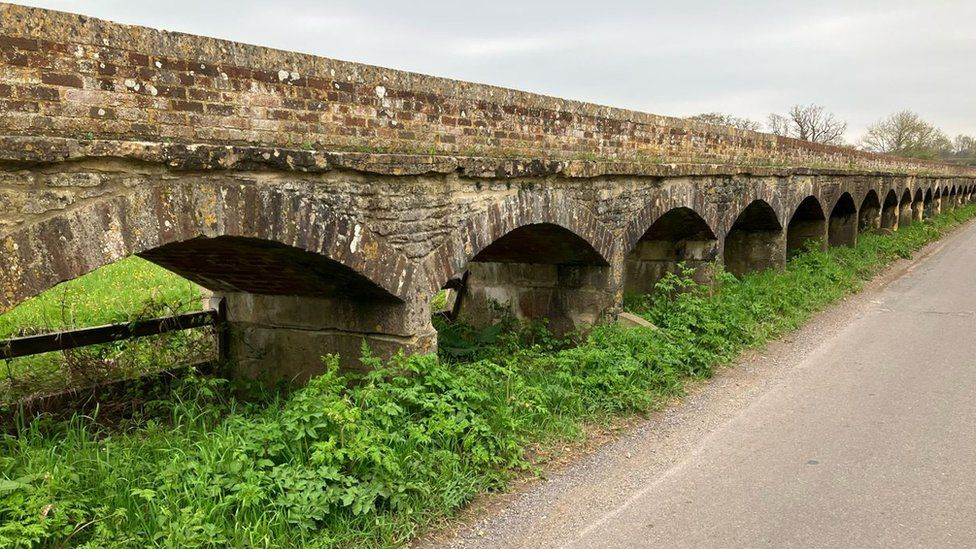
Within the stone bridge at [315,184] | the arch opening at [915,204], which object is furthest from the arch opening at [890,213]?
the stone bridge at [315,184]

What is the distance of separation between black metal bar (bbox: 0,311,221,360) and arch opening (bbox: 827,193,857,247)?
1613cm

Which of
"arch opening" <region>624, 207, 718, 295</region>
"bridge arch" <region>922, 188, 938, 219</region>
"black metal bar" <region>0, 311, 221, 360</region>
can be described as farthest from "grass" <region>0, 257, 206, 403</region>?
"bridge arch" <region>922, 188, 938, 219</region>

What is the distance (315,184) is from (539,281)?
489 cm

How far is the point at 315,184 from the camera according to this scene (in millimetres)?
5016

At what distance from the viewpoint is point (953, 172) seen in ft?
117

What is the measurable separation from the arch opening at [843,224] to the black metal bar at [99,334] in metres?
16.1

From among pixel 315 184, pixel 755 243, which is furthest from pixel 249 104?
pixel 755 243

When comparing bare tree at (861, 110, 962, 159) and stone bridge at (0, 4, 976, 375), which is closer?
stone bridge at (0, 4, 976, 375)

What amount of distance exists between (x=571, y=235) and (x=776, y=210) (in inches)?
262

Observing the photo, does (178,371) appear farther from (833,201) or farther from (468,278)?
(833,201)

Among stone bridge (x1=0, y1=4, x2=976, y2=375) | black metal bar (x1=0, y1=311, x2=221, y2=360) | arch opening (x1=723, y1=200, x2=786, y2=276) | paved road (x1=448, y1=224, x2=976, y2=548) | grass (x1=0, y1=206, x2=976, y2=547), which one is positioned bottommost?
paved road (x1=448, y1=224, x2=976, y2=548)

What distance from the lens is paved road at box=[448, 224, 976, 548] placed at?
4.29m

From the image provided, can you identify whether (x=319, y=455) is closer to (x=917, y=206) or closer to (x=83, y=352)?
(x=83, y=352)

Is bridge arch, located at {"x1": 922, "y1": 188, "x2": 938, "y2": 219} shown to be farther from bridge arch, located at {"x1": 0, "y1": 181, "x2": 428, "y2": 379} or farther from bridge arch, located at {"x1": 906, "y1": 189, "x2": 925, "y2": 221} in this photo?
bridge arch, located at {"x1": 0, "y1": 181, "x2": 428, "y2": 379}
